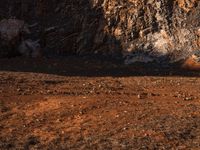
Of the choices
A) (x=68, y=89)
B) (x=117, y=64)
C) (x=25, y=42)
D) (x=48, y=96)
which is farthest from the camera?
(x=25, y=42)

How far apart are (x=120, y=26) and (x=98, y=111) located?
370 inches

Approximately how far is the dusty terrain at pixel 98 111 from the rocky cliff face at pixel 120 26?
10.7 feet

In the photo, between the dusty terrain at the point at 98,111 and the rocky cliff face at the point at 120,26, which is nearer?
the dusty terrain at the point at 98,111

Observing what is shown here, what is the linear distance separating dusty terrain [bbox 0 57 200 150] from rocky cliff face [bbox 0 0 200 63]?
10.7 ft

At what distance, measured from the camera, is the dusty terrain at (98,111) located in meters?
9.93

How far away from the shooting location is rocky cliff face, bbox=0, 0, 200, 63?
63.9 ft

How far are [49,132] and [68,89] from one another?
3.20m

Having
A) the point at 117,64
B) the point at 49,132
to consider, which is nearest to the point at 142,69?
the point at 117,64

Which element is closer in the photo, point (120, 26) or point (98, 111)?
point (98, 111)

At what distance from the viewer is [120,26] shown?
2048 cm

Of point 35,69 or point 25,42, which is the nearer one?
point 35,69

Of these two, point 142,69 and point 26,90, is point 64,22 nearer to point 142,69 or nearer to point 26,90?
point 142,69

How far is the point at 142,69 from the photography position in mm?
17906

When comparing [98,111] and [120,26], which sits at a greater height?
[120,26]
